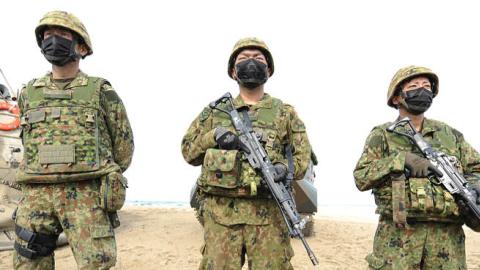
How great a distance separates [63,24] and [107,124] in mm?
823

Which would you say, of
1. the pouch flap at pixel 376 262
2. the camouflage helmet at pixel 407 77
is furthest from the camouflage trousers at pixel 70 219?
the camouflage helmet at pixel 407 77

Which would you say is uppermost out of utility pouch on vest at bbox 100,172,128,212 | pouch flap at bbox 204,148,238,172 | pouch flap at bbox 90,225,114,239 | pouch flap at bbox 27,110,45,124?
pouch flap at bbox 27,110,45,124

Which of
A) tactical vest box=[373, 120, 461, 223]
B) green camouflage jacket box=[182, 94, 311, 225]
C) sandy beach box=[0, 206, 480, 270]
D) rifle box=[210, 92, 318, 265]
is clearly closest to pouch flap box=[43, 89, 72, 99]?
green camouflage jacket box=[182, 94, 311, 225]

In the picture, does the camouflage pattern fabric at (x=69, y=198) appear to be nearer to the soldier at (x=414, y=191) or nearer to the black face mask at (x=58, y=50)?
the black face mask at (x=58, y=50)

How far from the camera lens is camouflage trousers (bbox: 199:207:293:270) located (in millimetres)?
3229

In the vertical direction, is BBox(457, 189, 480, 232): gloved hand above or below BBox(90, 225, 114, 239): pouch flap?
above

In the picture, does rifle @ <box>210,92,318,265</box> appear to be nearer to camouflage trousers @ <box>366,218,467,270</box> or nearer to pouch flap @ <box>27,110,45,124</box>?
camouflage trousers @ <box>366,218,467,270</box>

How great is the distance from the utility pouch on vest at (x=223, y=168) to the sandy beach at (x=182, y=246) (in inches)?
130

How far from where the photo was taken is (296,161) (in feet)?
11.3

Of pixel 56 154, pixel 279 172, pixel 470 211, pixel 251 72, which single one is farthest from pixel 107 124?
pixel 470 211

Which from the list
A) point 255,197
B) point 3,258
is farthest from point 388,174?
point 3,258

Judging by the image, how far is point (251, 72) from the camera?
347 centimetres

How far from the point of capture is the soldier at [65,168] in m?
3.15

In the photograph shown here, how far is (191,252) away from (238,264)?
13.4 ft
